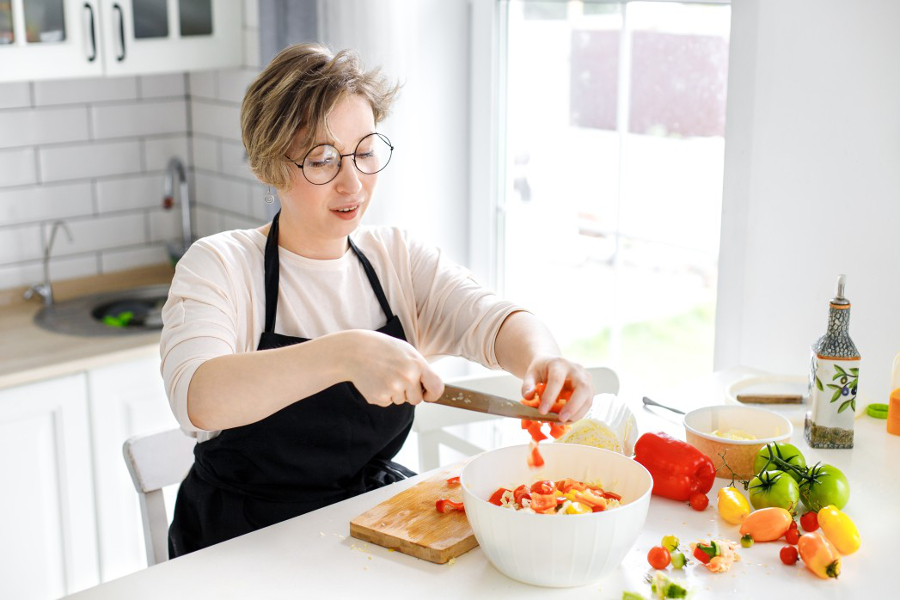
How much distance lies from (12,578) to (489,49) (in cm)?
174

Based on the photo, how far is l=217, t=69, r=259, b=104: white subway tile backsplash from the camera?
2809 mm

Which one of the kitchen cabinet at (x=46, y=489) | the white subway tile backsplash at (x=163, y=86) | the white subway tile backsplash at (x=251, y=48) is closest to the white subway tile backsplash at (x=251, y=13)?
the white subway tile backsplash at (x=251, y=48)

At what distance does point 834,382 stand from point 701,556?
18.3 inches

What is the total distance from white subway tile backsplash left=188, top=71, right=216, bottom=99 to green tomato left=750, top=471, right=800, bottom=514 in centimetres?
211

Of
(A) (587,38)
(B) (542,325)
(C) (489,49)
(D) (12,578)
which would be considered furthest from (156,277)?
(B) (542,325)

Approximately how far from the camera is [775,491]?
1362 millimetres

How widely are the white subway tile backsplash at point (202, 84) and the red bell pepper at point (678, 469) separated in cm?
199

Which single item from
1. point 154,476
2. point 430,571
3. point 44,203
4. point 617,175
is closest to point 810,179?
point 617,175

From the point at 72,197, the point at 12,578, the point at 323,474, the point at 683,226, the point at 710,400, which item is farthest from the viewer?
the point at 72,197

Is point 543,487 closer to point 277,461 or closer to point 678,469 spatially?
point 678,469

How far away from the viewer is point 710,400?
184 centimetres

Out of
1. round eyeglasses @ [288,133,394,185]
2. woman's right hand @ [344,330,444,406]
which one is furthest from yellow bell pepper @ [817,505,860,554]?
round eyeglasses @ [288,133,394,185]

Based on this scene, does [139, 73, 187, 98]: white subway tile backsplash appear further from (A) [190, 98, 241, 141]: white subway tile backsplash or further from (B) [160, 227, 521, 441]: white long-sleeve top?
(B) [160, 227, 521, 441]: white long-sleeve top

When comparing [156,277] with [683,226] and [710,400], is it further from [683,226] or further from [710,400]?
[710,400]
